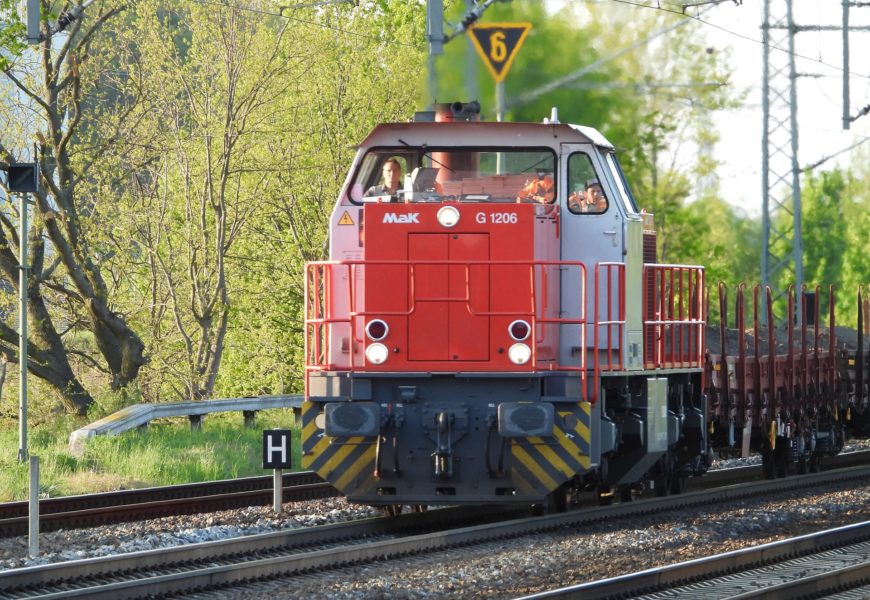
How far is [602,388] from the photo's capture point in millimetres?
11297

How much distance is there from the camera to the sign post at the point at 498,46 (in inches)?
680

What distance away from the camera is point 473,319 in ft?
35.9

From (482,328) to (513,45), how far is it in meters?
7.73

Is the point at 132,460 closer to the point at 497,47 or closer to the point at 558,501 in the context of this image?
the point at 558,501

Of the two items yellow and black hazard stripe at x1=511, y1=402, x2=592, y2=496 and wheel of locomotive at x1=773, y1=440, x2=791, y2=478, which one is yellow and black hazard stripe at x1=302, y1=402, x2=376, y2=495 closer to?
yellow and black hazard stripe at x1=511, y1=402, x2=592, y2=496

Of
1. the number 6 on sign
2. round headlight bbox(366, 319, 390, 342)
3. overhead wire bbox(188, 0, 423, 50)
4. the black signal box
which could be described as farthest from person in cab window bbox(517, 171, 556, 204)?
overhead wire bbox(188, 0, 423, 50)

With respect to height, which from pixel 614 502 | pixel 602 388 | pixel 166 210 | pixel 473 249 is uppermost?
pixel 166 210

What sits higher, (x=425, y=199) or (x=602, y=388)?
(x=425, y=199)

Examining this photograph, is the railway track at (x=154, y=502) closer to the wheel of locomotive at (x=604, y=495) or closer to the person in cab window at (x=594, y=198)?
the wheel of locomotive at (x=604, y=495)

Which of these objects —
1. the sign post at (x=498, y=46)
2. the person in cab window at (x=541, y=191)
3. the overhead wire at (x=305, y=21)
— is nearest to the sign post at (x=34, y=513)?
the person in cab window at (x=541, y=191)

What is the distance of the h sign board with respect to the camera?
39.1 feet

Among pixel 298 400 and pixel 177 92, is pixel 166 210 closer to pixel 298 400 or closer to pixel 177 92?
pixel 177 92

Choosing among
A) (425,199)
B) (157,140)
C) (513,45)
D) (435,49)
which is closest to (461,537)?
(425,199)

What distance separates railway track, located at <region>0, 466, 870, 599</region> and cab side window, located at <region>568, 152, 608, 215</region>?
2.59 metres
